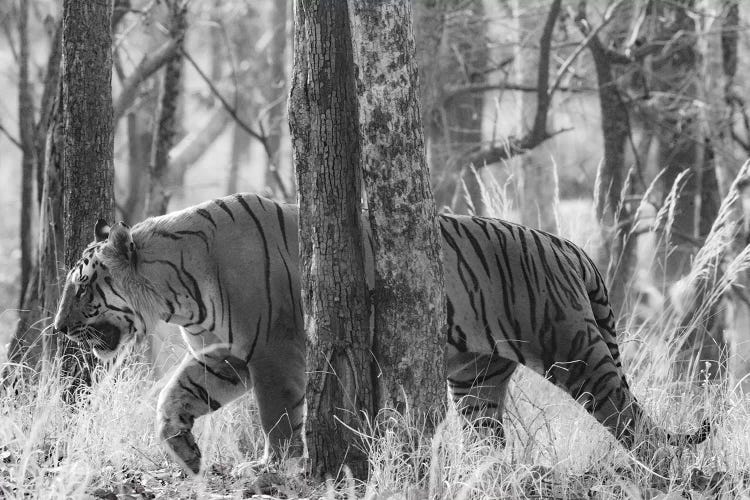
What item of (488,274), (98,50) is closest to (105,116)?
(98,50)

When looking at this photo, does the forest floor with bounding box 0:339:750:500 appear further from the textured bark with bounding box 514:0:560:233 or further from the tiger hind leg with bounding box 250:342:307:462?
the textured bark with bounding box 514:0:560:233

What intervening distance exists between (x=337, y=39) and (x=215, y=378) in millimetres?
1772

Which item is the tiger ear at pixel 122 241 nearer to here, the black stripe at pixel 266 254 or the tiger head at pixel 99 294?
the tiger head at pixel 99 294

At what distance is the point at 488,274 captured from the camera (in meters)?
5.04

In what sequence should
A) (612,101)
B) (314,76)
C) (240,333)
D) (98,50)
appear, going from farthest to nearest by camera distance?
(612,101) < (98,50) < (240,333) < (314,76)

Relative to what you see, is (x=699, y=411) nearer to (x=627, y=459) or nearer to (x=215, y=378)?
(x=627, y=459)

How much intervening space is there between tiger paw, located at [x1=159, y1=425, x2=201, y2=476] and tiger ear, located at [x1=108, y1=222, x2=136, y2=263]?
84cm

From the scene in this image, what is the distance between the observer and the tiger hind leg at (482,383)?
5.27m

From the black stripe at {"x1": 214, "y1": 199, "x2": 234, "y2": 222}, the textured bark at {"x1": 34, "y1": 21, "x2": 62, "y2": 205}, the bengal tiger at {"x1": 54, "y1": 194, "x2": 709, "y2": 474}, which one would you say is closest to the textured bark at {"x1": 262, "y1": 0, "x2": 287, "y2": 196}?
the textured bark at {"x1": 34, "y1": 21, "x2": 62, "y2": 205}

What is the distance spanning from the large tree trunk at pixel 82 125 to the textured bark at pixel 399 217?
1.97m

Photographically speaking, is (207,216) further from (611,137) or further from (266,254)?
(611,137)

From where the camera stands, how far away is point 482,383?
17.3ft

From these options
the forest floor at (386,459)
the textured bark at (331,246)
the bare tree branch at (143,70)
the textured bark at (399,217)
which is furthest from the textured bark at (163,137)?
the textured bark at (399,217)

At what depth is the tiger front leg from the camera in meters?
4.61
